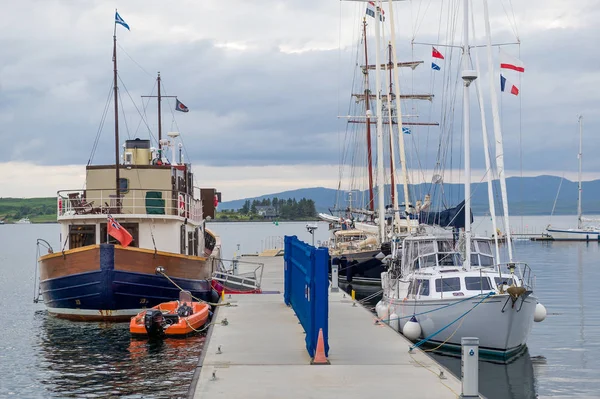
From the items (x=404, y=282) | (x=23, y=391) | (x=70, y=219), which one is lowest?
(x=23, y=391)

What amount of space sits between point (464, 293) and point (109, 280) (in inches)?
478

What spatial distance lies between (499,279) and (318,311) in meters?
8.80

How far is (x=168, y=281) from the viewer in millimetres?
30109

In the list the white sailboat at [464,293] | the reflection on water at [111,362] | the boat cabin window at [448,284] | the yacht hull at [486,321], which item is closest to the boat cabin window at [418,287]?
the white sailboat at [464,293]

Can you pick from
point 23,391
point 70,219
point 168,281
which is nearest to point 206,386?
point 23,391

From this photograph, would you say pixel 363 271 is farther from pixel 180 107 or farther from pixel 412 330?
pixel 412 330

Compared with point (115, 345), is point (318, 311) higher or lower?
higher

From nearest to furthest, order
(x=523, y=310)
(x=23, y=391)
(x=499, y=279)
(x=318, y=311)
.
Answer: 1. (x=318, y=311)
2. (x=23, y=391)
3. (x=523, y=310)
4. (x=499, y=279)

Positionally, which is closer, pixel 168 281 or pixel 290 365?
pixel 290 365

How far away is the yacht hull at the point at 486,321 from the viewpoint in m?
22.6

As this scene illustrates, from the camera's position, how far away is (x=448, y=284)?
24328mm

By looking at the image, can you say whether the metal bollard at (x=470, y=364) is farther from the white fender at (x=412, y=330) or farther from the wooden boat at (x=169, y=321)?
the wooden boat at (x=169, y=321)

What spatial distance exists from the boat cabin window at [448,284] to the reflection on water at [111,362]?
7080mm

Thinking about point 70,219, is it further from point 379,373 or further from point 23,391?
point 379,373
